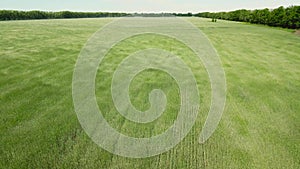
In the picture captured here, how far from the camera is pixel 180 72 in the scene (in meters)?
7.27

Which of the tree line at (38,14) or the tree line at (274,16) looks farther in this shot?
the tree line at (38,14)

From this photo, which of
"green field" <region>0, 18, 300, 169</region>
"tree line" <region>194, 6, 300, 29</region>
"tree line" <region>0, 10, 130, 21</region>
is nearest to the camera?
"green field" <region>0, 18, 300, 169</region>

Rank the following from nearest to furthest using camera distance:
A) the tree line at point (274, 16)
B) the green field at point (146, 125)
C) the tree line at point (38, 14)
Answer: the green field at point (146, 125) < the tree line at point (274, 16) < the tree line at point (38, 14)

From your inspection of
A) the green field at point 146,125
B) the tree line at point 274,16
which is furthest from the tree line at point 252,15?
the green field at point 146,125

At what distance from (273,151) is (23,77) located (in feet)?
19.8

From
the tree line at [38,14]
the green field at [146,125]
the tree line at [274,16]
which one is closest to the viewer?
the green field at [146,125]

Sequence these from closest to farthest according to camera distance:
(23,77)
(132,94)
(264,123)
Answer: (264,123), (132,94), (23,77)

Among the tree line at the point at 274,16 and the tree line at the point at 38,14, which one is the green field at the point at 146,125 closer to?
the tree line at the point at 274,16

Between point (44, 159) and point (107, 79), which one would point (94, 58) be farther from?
point (44, 159)

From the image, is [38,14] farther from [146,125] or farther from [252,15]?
[146,125]

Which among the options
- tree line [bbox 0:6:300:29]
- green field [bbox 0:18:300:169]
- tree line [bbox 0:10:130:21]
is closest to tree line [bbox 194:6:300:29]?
tree line [bbox 0:6:300:29]

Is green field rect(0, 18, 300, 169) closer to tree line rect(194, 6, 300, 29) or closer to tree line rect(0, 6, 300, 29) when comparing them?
tree line rect(0, 6, 300, 29)

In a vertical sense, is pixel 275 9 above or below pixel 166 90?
above

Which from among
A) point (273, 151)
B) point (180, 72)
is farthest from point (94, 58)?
point (273, 151)
